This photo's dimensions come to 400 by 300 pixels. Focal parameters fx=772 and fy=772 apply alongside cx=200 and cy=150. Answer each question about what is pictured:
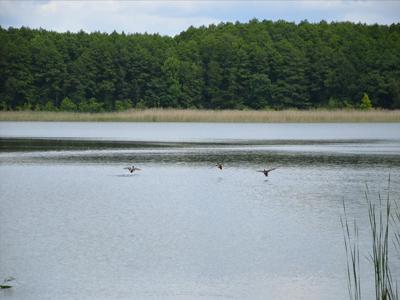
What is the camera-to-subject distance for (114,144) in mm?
29969

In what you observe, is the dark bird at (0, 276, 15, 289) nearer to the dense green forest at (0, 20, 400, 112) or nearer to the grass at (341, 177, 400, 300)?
the grass at (341, 177, 400, 300)

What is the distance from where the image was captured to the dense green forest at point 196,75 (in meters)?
63.1

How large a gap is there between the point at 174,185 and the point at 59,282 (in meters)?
8.67

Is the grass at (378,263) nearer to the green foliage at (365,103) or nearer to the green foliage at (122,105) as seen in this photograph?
the green foliage at (365,103)

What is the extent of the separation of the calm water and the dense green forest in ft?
133

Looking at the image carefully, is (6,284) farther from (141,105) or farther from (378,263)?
(141,105)

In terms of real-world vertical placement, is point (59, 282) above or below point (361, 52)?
below

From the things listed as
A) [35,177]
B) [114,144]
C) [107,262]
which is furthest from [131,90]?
[107,262]

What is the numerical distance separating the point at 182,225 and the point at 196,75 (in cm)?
5499

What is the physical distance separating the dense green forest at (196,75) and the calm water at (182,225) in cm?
4054

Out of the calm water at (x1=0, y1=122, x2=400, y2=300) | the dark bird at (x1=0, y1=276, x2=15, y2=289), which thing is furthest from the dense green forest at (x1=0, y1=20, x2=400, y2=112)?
the dark bird at (x1=0, y1=276, x2=15, y2=289)

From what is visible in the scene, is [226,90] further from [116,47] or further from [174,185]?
[174,185]

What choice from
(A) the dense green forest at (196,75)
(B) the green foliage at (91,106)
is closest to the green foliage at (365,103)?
(A) the dense green forest at (196,75)

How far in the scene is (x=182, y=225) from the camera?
11.5 m
